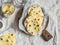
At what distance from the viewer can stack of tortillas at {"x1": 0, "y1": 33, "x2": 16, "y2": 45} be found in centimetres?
88

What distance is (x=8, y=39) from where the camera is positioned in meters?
0.89

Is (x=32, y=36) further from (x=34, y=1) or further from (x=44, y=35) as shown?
(x=34, y=1)

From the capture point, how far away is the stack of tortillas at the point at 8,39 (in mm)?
877

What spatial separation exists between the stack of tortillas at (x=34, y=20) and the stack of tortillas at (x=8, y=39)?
7 cm

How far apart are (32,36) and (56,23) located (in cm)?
13

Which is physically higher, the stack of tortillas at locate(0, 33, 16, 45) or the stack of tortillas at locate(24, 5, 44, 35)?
the stack of tortillas at locate(24, 5, 44, 35)

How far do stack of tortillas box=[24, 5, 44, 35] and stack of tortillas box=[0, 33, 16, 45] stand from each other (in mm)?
75

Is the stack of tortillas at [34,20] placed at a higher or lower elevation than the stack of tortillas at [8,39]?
higher

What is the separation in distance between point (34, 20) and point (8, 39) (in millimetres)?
147

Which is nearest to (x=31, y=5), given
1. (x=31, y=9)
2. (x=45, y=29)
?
(x=31, y=9)

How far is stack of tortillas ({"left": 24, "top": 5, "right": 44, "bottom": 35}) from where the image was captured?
92 centimetres

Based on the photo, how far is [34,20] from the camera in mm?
935

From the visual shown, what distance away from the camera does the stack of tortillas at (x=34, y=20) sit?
92cm

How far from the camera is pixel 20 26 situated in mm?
919
